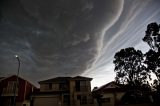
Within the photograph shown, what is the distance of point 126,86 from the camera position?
128 ft

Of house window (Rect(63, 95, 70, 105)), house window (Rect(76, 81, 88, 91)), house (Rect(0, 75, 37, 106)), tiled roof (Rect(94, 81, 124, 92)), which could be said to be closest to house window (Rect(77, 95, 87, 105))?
house window (Rect(76, 81, 88, 91))

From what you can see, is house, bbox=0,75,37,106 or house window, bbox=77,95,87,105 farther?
house window, bbox=77,95,87,105

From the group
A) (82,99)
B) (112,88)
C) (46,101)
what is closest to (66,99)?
(82,99)

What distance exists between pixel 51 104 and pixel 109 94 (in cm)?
1482

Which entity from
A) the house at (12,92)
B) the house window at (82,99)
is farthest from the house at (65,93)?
the house at (12,92)

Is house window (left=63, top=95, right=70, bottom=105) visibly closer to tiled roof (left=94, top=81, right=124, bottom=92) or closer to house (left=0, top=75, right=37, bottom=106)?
house (left=0, top=75, right=37, bottom=106)

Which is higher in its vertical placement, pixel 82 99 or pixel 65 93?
pixel 65 93

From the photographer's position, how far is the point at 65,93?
115 ft

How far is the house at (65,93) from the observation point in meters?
33.8

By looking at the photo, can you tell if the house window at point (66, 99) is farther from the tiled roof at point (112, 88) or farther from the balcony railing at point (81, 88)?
the tiled roof at point (112, 88)

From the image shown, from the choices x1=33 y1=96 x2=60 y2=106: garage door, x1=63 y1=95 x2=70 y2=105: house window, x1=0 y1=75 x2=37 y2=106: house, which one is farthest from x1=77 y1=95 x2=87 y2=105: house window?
x1=0 y1=75 x2=37 y2=106: house

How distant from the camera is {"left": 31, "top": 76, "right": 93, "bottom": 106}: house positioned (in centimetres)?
3381

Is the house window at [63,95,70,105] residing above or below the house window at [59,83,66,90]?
below

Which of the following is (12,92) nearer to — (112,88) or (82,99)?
(82,99)
